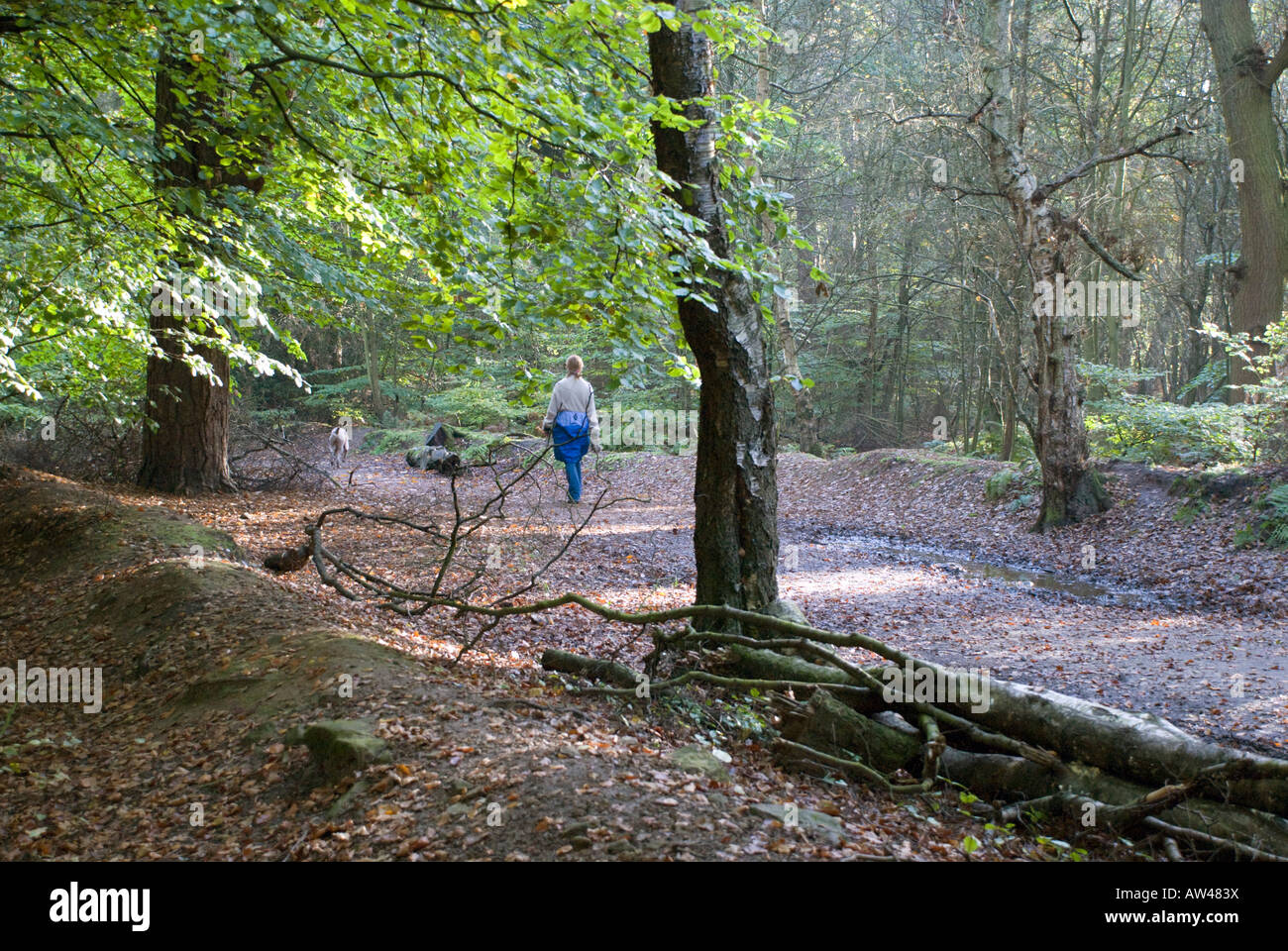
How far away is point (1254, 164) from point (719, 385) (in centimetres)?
1464

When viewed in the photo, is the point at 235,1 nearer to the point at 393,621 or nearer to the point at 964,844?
the point at 393,621

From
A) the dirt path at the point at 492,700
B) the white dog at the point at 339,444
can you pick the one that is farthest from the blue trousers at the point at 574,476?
the white dog at the point at 339,444

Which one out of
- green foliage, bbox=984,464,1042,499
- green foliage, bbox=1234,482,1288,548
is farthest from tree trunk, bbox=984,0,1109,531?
green foliage, bbox=1234,482,1288,548

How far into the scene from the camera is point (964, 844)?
12.2 feet

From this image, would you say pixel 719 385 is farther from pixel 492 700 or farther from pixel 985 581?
pixel 985 581

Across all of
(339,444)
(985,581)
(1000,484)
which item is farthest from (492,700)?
(339,444)

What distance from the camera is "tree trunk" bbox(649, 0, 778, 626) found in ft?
18.6

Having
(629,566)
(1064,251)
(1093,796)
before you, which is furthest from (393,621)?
(1064,251)

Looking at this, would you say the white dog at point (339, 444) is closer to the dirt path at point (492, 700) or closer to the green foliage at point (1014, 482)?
the dirt path at point (492, 700)

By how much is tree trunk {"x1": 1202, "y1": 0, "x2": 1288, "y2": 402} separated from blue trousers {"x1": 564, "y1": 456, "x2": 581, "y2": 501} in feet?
40.2

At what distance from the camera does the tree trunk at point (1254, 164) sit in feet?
47.0

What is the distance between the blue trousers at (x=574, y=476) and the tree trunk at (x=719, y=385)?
595 centimetres

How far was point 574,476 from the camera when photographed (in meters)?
12.3

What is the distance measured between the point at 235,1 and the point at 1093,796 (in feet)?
23.0
